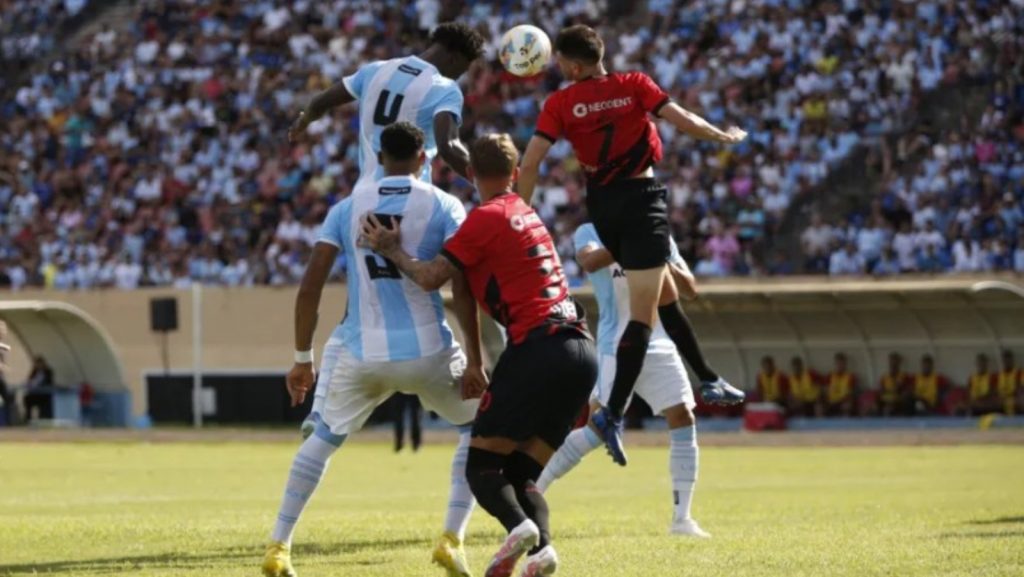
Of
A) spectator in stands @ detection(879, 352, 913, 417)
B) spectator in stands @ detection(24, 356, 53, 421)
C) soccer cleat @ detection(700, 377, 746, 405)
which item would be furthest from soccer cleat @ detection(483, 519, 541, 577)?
spectator in stands @ detection(24, 356, 53, 421)

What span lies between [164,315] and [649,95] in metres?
25.9

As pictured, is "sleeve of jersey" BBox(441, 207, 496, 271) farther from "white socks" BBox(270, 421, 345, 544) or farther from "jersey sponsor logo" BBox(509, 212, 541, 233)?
"white socks" BBox(270, 421, 345, 544)

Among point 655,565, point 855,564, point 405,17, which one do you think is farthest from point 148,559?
point 405,17

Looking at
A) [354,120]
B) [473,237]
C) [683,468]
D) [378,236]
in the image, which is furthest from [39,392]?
[473,237]

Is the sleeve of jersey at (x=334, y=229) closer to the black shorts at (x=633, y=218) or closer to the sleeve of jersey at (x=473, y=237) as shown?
the sleeve of jersey at (x=473, y=237)

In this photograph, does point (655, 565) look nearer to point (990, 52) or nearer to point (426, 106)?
point (426, 106)

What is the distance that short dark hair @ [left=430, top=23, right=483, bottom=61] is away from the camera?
12234 millimetres

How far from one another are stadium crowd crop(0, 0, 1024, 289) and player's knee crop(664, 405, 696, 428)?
18082 millimetres

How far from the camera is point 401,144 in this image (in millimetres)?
10203

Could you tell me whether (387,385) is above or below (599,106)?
below

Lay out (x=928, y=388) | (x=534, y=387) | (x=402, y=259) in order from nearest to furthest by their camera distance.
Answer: (x=534, y=387) < (x=402, y=259) < (x=928, y=388)

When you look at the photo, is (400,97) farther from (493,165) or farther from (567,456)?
(567,456)

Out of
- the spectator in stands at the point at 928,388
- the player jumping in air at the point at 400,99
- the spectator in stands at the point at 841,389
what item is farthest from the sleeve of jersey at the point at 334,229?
the spectator in stands at the point at 841,389

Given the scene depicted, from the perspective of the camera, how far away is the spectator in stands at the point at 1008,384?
100ft
